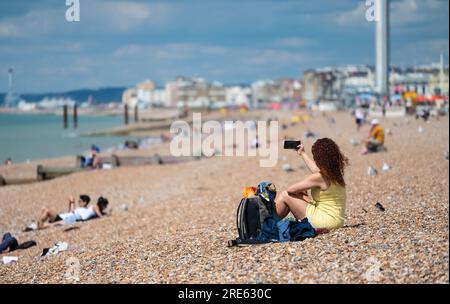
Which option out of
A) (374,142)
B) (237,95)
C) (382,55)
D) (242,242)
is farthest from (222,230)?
(237,95)

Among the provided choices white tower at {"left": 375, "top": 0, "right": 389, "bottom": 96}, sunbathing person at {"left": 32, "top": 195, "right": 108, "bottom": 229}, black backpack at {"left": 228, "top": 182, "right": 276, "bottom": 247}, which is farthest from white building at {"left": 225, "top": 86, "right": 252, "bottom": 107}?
black backpack at {"left": 228, "top": 182, "right": 276, "bottom": 247}

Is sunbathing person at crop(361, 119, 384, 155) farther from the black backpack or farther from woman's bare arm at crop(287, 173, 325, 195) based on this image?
the black backpack

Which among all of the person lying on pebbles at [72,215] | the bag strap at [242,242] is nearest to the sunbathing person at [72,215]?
the person lying on pebbles at [72,215]

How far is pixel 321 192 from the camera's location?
6.02 meters

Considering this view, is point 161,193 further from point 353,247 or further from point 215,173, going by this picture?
point 353,247

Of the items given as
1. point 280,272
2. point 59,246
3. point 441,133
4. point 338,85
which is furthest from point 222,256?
point 338,85

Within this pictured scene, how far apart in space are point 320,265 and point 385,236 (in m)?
0.86

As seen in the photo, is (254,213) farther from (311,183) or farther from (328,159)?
(328,159)

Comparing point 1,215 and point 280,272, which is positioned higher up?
point 280,272

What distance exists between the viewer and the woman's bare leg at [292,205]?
6020mm

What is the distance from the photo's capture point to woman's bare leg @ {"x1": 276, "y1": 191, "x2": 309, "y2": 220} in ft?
19.7
